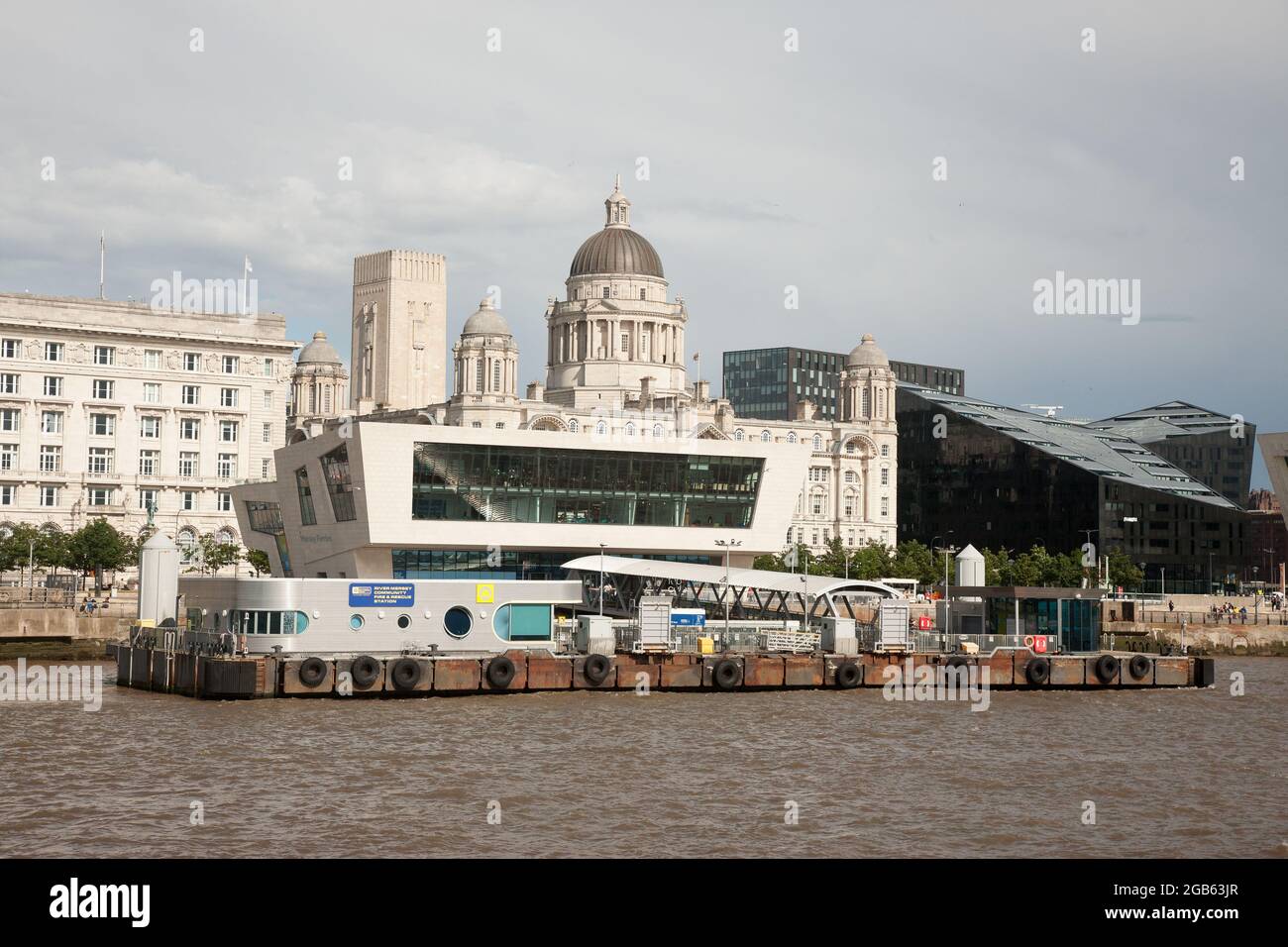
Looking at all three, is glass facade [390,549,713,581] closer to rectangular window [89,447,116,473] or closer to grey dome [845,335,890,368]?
rectangular window [89,447,116,473]

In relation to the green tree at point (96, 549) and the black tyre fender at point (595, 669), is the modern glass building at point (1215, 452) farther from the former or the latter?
the black tyre fender at point (595, 669)

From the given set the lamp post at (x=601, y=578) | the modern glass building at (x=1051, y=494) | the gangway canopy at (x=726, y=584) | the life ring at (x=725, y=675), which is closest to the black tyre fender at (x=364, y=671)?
the life ring at (x=725, y=675)

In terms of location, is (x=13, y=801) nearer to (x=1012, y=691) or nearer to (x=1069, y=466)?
(x=1012, y=691)

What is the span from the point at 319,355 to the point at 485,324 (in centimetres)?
3445

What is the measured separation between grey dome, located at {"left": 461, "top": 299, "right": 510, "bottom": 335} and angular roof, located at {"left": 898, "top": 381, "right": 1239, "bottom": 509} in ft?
176

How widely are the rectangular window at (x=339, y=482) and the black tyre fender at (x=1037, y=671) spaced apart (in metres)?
38.3

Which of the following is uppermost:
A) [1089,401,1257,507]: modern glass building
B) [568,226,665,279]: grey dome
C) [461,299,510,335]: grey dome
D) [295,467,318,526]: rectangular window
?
[568,226,665,279]: grey dome

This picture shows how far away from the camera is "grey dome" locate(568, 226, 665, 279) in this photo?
186875 millimetres

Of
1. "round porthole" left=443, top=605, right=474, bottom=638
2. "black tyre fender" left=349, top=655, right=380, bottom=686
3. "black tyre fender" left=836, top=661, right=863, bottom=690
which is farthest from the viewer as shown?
"black tyre fender" left=836, top=661, right=863, bottom=690

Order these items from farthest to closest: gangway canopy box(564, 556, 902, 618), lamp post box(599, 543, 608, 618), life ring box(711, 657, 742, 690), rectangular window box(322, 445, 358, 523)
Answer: rectangular window box(322, 445, 358, 523), lamp post box(599, 543, 608, 618), gangway canopy box(564, 556, 902, 618), life ring box(711, 657, 742, 690)

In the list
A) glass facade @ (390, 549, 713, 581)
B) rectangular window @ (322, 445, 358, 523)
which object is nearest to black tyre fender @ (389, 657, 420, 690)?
glass facade @ (390, 549, 713, 581)

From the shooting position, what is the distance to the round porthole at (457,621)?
67.2 meters

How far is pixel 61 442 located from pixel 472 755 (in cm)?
A: 9927
